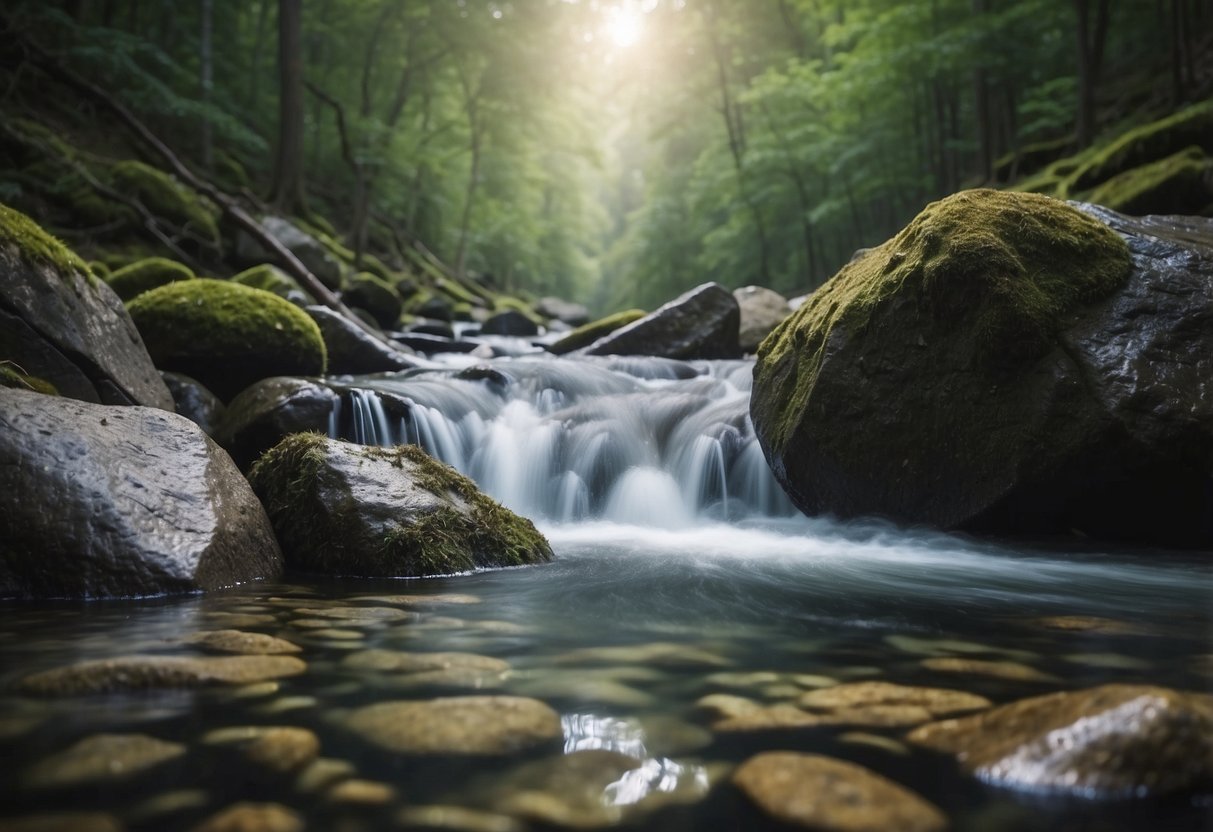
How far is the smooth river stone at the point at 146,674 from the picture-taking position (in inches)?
76.5

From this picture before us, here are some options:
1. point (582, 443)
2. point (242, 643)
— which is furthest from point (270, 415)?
point (242, 643)

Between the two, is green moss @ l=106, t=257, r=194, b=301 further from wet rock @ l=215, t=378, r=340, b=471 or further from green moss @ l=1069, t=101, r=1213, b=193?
green moss @ l=1069, t=101, r=1213, b=193

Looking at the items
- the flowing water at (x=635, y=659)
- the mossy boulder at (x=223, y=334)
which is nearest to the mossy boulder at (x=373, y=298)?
the mossy boulder at (x=223, y=334)

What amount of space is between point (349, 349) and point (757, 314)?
7.03 meters

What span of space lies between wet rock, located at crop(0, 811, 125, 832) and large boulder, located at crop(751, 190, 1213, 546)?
14.5 ft

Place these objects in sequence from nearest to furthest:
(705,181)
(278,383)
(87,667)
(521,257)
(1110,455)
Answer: (87,667), (1110,455), (278,383), (705,181), (521,257)

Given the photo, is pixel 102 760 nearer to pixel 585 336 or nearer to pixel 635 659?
pixel 635 659

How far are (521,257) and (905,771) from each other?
3475 centimetres

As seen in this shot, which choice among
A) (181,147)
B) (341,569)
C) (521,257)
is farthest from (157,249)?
(521,257)

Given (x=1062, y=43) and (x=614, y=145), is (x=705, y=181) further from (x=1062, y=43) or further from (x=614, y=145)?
(x=614, y=145)

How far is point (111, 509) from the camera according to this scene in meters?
3.20

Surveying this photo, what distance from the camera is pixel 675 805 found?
141cm

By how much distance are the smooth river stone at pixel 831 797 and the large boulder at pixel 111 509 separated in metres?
2.69

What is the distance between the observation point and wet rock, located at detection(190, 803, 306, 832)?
1.27 metres
